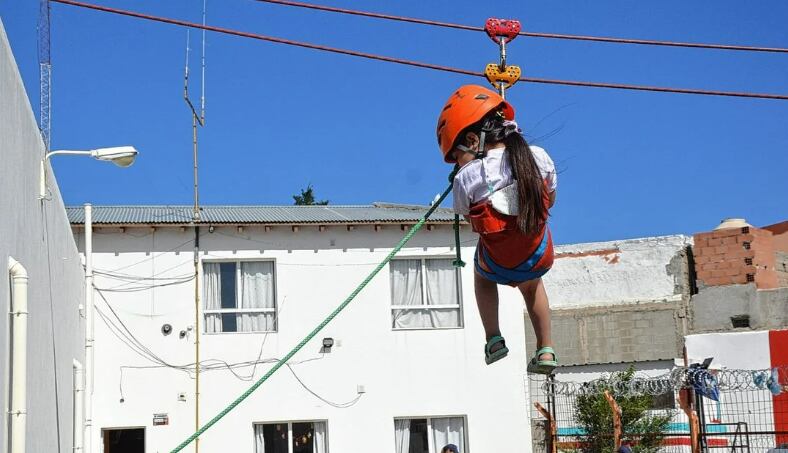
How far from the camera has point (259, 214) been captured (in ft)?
65.9

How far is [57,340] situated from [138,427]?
9381mm

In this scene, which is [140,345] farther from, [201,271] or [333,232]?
[333,232]

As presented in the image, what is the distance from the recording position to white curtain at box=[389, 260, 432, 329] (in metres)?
19.3

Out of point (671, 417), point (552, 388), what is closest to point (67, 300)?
point (552, 388)

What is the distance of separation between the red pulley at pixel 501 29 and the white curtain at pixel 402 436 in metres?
12.7

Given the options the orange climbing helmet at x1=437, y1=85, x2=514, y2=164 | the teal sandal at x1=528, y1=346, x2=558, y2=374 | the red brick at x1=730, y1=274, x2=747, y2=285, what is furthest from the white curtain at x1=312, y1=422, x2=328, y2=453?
the orange climbing helmet at x1=437, y1=85, x2=514, y2=164

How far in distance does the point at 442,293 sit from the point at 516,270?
14262 mm

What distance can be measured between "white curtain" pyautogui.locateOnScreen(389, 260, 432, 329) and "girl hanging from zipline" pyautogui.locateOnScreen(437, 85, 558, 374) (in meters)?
14.0

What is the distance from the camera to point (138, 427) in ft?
59.6

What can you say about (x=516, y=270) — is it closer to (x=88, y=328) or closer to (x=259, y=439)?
(x=88, y=328)

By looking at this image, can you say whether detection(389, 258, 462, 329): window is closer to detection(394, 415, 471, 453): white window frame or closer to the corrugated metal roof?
the corrugated metal roof

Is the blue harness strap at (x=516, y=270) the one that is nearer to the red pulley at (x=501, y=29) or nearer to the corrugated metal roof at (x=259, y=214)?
the red pulley at (x=501, y=29)

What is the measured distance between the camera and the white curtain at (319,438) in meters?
18.8

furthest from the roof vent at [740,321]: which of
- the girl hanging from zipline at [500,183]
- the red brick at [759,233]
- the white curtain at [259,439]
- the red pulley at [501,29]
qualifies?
the girl hanging from zipline at [500,183]
